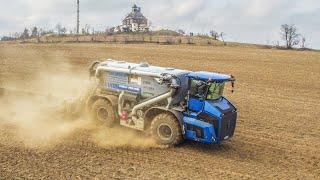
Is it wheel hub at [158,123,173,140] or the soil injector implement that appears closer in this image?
the soil injector implement

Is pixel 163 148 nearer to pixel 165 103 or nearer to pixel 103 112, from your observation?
pixel 165 103

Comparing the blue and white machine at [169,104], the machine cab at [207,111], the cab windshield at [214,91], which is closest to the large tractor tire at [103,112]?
the blue and white machine at [169,104]

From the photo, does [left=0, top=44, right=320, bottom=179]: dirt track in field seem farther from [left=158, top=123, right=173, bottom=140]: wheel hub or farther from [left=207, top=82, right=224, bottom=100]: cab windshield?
[left=207, top=82, right=224, bottom=100]: cab windshield

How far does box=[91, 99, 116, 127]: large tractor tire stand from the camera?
15.6 meters

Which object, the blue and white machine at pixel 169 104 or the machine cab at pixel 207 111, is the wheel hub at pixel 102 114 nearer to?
the blue and white machine at pixel 169 104

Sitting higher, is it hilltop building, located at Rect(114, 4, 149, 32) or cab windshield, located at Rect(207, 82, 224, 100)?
hilltop building, located at Rect(114, 4, 149, 32)

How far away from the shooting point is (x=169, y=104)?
14.1 meters

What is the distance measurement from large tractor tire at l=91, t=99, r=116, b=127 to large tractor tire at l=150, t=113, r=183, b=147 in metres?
1.85

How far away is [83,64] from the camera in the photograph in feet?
117

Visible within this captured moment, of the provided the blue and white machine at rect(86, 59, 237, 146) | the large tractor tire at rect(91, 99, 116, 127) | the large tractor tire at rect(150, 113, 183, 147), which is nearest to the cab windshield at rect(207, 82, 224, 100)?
the blue and white machine at rect(86, 59, 237, 146)

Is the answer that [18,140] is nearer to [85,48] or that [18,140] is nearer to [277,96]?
[277,96]

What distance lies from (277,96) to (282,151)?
414 inches

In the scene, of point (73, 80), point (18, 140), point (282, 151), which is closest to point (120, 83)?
point (18, 140)

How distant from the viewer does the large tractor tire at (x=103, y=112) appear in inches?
615
